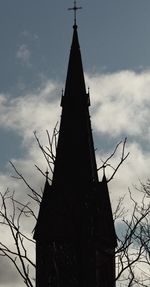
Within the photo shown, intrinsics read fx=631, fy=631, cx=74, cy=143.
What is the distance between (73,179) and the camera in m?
31.4

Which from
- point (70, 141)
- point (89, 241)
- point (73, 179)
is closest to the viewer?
point (89, 241)

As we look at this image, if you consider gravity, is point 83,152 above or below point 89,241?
above

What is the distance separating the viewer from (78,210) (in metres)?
7.17

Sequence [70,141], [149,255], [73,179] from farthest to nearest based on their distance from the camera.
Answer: [70,141]
[73,179]
[149,255]

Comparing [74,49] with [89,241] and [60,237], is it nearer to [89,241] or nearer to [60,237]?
[60,237]

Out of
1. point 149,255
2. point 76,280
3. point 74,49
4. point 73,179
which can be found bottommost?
point 76,280

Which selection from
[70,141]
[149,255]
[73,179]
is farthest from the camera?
[70,141]

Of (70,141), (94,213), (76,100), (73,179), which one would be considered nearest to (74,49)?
(76,100)

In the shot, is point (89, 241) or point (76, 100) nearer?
point (89, 241)

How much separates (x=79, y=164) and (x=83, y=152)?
1377mm

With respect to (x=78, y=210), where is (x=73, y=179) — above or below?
above

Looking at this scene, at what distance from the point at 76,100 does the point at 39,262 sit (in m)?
9.32

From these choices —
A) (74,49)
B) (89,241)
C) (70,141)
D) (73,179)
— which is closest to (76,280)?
(89,241)

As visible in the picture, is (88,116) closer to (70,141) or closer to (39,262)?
(70,141)
